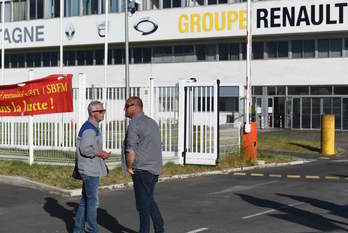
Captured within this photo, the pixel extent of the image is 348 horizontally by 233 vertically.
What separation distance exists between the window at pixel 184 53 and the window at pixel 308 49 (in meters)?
7.95

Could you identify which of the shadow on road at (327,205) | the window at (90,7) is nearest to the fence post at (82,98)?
Result: the shadow on road at (327,205)

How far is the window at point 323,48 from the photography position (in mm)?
39188

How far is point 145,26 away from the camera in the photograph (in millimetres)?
44312

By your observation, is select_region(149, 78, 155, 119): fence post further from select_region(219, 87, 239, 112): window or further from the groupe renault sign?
select_region(219, 87, 239, 112): window

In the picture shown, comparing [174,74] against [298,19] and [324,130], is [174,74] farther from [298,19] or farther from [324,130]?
[324,130]

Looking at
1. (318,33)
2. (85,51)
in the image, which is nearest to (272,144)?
(318,33)

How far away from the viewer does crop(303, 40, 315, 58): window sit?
39.7 m

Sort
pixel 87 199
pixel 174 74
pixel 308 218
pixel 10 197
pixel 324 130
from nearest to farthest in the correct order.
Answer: pixel 87 199 < pixel 308 218 < pixel 10 197 < pixel 324 130 < pixel 174 74

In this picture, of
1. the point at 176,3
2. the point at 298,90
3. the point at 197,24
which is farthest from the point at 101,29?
the point at 298,90

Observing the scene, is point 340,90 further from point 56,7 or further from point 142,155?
point 142,155

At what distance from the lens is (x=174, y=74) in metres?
44.0

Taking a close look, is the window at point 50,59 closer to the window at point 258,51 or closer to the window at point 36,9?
the window at point 36,9

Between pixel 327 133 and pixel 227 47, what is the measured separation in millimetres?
19864

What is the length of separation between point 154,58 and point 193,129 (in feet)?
92.8
